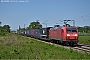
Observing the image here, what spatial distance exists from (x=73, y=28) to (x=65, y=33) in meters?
1.42

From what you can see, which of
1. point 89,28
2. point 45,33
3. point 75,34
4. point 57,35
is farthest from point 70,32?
point 89,28

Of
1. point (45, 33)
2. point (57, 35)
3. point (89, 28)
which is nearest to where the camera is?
point (57, 35)

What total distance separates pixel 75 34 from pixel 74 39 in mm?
724

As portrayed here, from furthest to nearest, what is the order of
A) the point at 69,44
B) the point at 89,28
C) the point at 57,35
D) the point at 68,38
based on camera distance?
the point at 89,28 → the point at 57,35 → the point at 69,44 → the point at 68,38

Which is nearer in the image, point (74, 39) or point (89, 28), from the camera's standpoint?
point (74, 39)

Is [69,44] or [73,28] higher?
[73,28]

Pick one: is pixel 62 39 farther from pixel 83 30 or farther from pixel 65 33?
pixel 83 30

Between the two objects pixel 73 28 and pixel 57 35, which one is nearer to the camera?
pixel 73 28

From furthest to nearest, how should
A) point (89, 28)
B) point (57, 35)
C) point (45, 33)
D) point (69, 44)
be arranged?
point (89, 28) → point (45, 33) → point (57, 35) → point (69, 44)

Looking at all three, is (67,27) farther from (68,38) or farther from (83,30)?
(83,30)

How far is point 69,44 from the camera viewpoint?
29.1 m

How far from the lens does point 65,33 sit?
27.5 meters

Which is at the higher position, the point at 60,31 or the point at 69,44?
the point at 60,31

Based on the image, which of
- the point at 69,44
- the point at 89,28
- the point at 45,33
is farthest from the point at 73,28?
the point at 89,28
